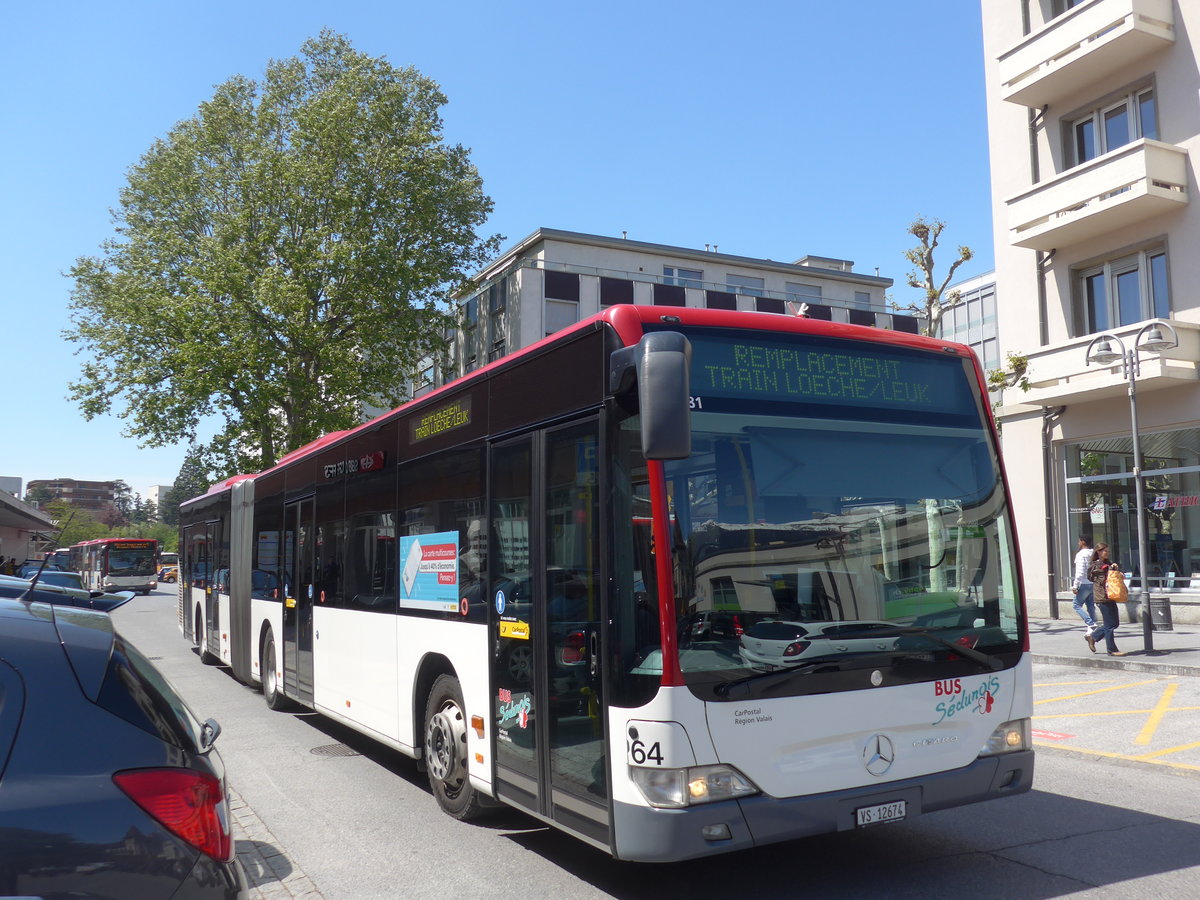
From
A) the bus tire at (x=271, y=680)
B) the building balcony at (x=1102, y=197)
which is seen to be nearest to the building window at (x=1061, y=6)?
the building balcony at (x=1102, y=197)

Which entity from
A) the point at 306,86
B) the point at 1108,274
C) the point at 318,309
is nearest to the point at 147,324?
the point at 318,309

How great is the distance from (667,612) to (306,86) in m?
36.4

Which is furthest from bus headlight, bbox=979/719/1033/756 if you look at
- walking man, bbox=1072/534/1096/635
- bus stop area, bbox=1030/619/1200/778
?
walking man, bbox=1072/534/1096/635

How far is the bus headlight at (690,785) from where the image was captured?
4465mm

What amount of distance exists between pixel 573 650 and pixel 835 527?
57.6 inches

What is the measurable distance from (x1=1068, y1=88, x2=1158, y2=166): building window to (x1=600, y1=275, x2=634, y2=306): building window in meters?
25.8

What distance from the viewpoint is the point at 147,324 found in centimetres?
3291

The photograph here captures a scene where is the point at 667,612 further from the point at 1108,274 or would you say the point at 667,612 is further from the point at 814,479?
the point at 1108,274

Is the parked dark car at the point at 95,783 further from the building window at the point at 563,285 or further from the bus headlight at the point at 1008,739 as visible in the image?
the building window at the point at 563,285

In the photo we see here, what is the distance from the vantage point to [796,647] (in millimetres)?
4723

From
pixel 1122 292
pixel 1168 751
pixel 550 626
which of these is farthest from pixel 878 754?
pixel 1122 292

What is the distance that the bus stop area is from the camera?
900 centimetres

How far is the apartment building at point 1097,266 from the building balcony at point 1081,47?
0.11ft

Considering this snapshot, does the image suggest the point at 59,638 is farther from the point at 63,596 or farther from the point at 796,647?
the point at 796,647
